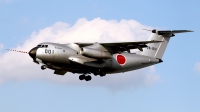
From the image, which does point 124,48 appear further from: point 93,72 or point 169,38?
point 169,38

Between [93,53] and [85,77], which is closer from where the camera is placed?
[93,53]

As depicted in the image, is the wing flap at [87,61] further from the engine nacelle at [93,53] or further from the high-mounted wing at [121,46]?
the high-mounted wing at [121,46]

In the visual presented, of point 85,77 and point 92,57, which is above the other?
point 92,57

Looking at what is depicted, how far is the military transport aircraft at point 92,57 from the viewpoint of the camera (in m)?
36.7

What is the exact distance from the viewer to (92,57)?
37000mm

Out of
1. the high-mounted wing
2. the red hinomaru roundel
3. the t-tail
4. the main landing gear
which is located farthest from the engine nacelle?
the t-tail

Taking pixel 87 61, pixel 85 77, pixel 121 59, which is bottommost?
pixel 85 77

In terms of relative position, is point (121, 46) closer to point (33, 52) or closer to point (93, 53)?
point (93, 53)

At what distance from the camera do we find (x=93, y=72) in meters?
38.8

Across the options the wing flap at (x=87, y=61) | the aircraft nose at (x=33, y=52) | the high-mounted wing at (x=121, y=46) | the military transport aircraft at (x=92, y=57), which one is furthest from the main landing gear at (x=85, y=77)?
the aircraft nose at (x=33, y=52)

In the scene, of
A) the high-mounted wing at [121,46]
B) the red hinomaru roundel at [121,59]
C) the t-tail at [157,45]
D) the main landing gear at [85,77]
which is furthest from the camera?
the t-tail at [157,45]

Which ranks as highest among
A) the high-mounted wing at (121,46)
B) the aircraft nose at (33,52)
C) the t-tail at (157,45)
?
the t-tail at (157,45)

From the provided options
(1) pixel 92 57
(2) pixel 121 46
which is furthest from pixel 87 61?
(2) pixel 121 46

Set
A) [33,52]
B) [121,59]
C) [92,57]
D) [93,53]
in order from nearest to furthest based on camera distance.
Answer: [33,52], [93,53], [92,57], [121,59]
